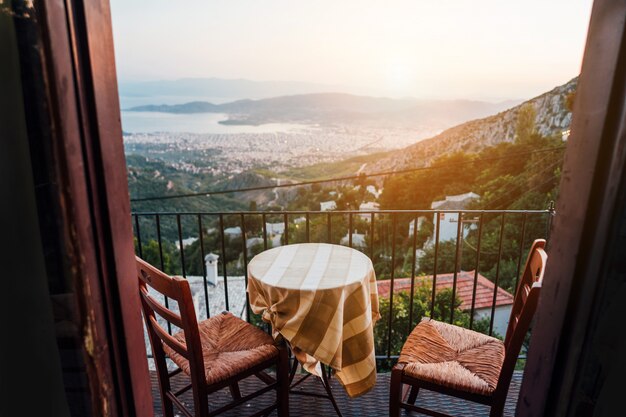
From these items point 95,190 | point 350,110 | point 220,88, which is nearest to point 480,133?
point 350,110

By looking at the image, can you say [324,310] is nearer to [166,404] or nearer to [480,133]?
[166,404]

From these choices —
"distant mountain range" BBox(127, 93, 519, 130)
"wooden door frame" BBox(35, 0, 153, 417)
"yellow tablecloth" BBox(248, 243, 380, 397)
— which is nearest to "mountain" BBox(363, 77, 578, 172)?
"distant mountain range" BBox(127, 93, 519, 130)

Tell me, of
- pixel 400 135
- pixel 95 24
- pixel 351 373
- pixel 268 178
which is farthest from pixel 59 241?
pixel 400 135

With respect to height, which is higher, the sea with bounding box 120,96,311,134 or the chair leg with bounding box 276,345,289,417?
the sea with bounding box 120,96,311,134

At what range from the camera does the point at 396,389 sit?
1688 millimetres

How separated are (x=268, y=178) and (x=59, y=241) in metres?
10.5

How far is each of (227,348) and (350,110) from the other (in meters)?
10.0

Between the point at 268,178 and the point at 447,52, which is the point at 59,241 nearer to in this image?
the point at 268,178

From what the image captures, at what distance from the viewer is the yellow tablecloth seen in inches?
67.4

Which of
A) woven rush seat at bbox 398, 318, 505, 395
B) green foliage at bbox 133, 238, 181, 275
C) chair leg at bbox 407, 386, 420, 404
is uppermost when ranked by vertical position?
woven rush seat at bbox 398, 318, 505, 395

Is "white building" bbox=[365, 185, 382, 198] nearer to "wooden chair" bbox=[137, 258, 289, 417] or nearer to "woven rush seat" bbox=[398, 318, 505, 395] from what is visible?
"woven rush seat" bbox=[398, 318, 505, 395]

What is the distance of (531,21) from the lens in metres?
9.66

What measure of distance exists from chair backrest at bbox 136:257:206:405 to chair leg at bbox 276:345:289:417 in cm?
39

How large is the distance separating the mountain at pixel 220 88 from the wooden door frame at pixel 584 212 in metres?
10.8
